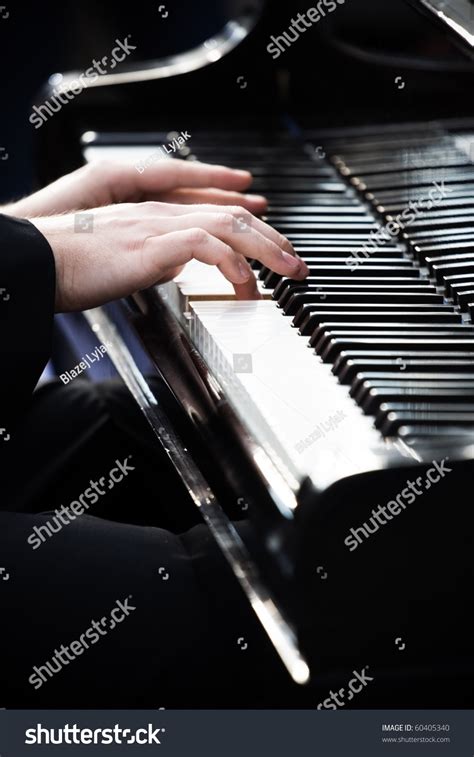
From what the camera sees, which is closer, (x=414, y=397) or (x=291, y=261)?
(x=414, y=397)

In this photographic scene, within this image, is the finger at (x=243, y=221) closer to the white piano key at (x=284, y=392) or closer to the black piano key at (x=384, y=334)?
the white piano key at (x=284, y=392)

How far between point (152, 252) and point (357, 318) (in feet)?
0.80

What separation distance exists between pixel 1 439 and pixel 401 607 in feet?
2.84

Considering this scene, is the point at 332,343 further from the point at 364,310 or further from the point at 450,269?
the point at 450,269

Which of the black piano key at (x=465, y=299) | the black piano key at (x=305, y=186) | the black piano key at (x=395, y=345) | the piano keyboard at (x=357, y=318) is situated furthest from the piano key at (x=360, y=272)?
the black piano key at (x=305, y=186)

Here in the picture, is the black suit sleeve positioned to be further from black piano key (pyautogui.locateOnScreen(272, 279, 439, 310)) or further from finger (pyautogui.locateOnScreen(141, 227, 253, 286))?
black piano key (pyautogui.locateOnScreen(272, 279, 439, 310))

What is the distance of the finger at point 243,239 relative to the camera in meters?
1.29

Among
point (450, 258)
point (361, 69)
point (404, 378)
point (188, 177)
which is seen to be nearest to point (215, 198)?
point (188, 177)

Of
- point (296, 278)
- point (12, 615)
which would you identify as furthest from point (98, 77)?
point (12, 615)

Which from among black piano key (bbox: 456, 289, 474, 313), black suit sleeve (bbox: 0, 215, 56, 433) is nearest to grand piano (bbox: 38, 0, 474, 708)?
black piano key (bbox: 456, 289, 474, 313)

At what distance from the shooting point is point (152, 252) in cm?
128

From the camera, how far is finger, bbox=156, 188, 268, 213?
63.2 inches

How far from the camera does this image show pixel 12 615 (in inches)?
45.2
